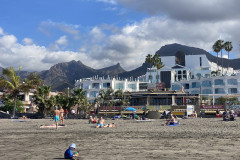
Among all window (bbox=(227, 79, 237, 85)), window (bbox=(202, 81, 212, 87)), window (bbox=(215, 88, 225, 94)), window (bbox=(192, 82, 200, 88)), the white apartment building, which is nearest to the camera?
window (bbox=(227, 79, 237, 85))

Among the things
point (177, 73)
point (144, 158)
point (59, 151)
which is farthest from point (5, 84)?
point (177, 73)

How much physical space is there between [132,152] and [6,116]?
145 feet

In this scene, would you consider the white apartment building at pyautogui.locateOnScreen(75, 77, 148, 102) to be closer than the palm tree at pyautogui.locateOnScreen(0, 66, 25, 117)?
No

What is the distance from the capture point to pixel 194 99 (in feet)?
194

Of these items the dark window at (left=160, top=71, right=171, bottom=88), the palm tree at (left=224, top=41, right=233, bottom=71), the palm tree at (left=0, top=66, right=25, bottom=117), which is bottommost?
the palm tree at (left=0, top=66, right=25, bottom=117)

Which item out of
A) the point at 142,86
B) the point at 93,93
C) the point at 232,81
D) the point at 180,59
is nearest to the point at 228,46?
the point at 232,81

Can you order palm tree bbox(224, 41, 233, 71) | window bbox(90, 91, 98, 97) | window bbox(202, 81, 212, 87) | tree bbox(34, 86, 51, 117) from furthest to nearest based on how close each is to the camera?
window bbox(90, 91, 98, 97), palm tree bbox(224, 41, 233, 71), window bbox(202, 81, 212, 87), tree bbox(34, 86, 51, 117)

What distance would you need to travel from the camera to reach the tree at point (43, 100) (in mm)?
46088

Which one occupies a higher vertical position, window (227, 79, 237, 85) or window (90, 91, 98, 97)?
window (227, 79, 237, 85)

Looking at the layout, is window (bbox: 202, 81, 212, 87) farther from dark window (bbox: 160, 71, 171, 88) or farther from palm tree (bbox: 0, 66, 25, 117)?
palm tree (bbox: 0, 66, 25, 117)

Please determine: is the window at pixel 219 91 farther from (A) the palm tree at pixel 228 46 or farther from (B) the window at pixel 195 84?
(A) the palm tree at pixel 228 46

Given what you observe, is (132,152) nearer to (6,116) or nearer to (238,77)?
(6,116)

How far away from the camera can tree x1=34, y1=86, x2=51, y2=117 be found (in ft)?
151

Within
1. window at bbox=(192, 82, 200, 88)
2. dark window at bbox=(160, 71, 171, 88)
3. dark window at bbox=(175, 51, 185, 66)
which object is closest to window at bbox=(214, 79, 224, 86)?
window at bbox=(192, 82, 200, 88)
